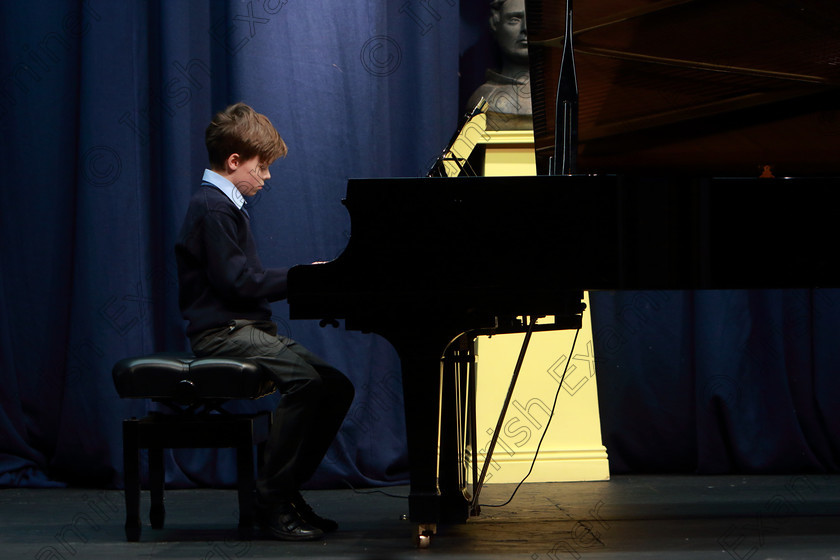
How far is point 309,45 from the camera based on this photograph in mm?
3543

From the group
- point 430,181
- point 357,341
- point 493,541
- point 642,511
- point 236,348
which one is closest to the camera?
point 430,181

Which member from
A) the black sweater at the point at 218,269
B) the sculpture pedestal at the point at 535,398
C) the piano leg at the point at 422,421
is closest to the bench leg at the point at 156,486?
the black sweater at the point at 218,269

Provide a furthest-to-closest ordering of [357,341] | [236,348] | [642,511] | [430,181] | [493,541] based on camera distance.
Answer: [357,341], [642,511], [236,348], [493,541], [430,181]

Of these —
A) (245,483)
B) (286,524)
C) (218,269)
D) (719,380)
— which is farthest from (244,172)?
(719,380)

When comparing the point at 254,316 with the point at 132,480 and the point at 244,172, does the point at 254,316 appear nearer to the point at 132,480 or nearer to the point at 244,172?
the point at 244,172

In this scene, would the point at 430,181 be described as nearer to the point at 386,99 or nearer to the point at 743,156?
the point at 743,156

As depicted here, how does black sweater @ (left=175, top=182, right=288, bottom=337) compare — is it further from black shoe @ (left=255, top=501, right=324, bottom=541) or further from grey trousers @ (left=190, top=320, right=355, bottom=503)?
black shoe @ (left=255, top=501, right=324, bottom=541)

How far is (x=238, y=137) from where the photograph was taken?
2.61 metres

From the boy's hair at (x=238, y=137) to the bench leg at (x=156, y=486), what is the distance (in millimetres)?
830

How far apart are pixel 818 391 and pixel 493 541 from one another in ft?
6.10

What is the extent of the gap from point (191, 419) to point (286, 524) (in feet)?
1.22

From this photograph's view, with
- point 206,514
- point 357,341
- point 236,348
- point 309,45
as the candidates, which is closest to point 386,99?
point 309,45

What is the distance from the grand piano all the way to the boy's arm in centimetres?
21

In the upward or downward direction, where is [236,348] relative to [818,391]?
upward
